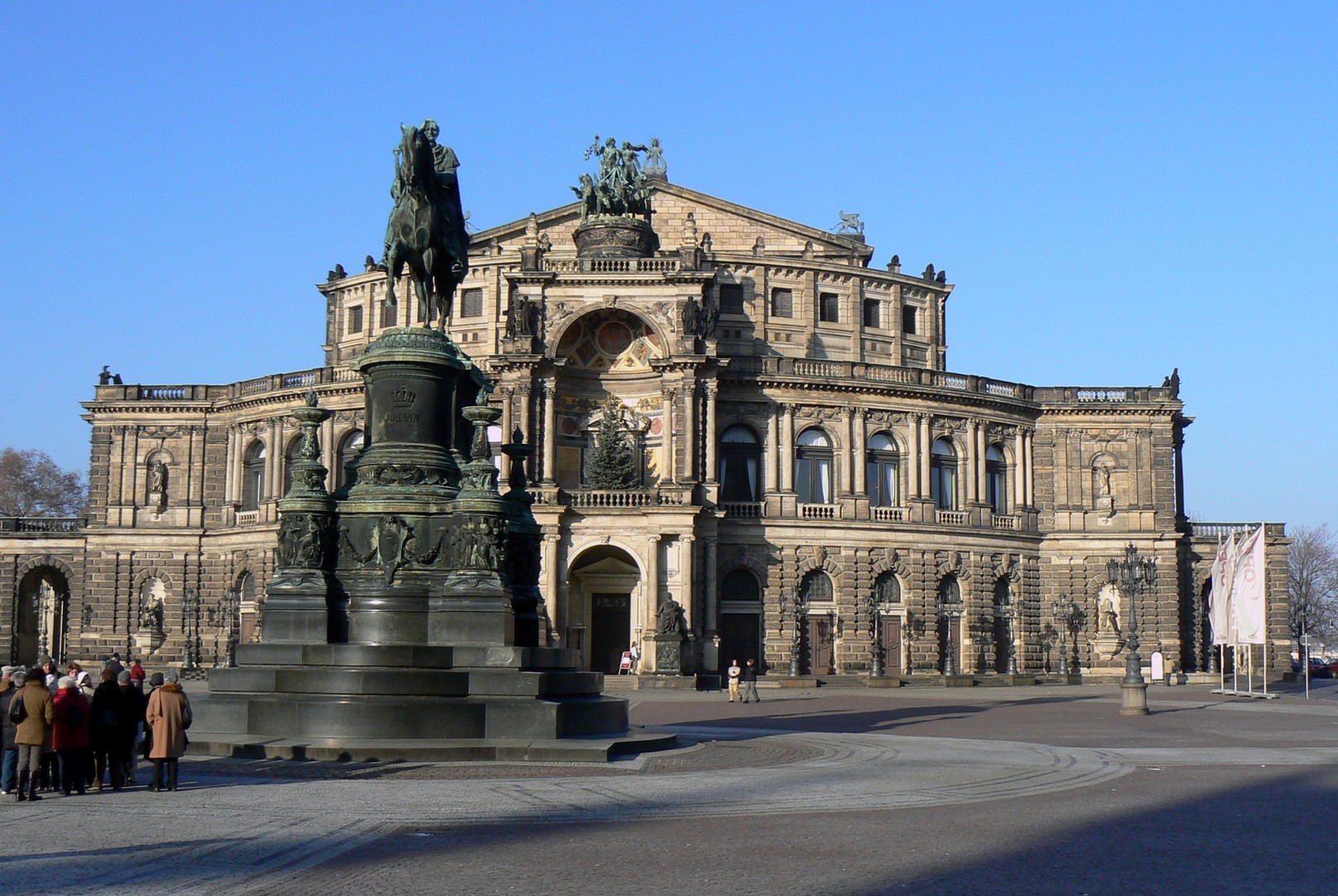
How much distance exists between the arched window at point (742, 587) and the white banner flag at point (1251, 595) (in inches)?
825

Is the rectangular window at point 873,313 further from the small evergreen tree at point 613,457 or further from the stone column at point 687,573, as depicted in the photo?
the stone column at point 687,573

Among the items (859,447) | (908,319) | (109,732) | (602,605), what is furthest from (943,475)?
(109,732)

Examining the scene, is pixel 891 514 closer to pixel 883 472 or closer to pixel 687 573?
pixel 883 472

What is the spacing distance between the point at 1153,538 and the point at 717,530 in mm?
22938

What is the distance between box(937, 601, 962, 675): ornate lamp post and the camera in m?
70.9

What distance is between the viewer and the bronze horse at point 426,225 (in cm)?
2561

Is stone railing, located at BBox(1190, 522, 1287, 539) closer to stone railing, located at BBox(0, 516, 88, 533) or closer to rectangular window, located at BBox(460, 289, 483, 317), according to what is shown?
rectangular window, located at BBox(460, 289, 483, 317)

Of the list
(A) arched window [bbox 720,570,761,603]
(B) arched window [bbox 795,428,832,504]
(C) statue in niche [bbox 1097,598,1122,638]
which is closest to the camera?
(A) arched window [bbox 720,570,761,603]

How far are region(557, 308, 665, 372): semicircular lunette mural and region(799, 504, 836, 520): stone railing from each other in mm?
9683

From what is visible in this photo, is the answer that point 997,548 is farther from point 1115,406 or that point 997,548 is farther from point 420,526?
point 420,526

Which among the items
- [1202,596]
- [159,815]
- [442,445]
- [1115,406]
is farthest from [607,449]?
[159,815]

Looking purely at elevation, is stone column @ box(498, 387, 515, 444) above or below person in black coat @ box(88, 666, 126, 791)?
above

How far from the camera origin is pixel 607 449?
66.2 meters

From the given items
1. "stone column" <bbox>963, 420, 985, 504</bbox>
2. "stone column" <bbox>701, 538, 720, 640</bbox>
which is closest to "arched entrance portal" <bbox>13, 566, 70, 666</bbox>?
"stone column" <bbox>701, 538, 720, 640</bbox>
